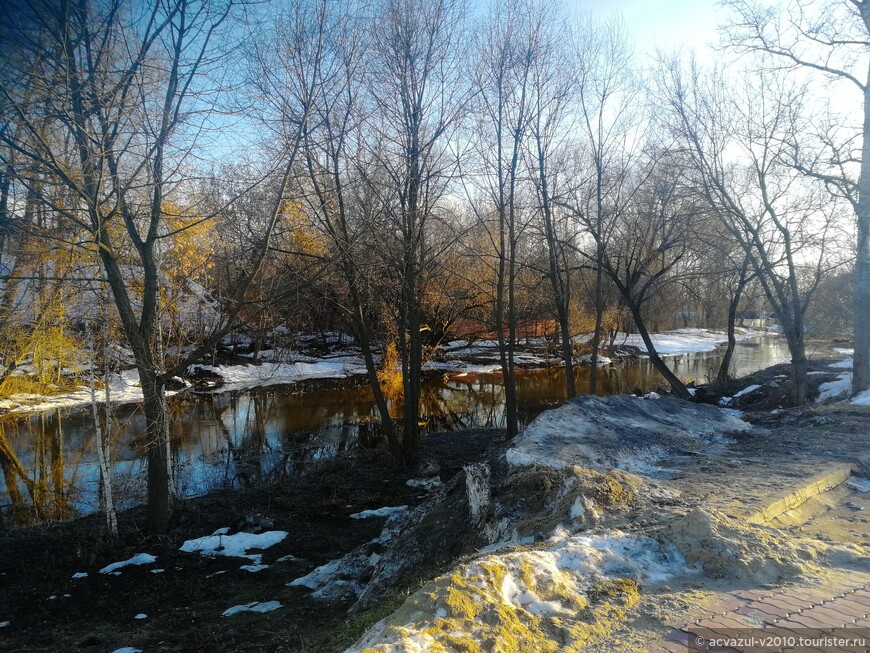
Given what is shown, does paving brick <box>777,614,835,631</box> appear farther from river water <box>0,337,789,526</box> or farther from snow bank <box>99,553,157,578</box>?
river water <box>0,337,789,526</box>

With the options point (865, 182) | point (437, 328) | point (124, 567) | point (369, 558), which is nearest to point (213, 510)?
point (124, 567)

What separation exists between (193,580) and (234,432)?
1095 centimetres

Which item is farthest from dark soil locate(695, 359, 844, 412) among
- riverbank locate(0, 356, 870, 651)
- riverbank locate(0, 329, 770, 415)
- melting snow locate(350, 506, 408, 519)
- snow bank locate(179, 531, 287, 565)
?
snow bank locate(179, 531, 287, 565)

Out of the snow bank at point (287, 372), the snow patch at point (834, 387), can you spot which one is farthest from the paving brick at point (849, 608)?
the snow bank at point (287, 372)

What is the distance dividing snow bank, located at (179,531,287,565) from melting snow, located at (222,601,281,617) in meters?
1.45

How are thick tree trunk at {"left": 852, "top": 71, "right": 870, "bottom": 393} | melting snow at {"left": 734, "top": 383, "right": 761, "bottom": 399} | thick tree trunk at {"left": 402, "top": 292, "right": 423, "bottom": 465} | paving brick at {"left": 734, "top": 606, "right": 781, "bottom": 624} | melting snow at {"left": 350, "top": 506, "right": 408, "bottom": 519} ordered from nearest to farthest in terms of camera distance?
paving brick at {"left": 734, "top": 606, "right": 781, "bottom": 624} → melting snow at {"left": 350, "top": 506, "right": 408, "bottom": 519} → thick tree trunk at {"left": 852, "top": 71, "right": 870, "bottom": 393} → thick tree trunk at {"left": 402, "top": 292, "right": 423, "bottom": 465} → melting snow at {"left": 734, "top": 383, "right": 761, "bottom": 399}

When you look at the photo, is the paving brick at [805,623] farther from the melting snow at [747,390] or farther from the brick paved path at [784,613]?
the melting snow at [747,390]

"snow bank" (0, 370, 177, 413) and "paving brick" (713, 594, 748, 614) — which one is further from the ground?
"paving brick" (713, 594, 748, 614)

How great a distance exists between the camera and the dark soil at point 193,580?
5297 mm

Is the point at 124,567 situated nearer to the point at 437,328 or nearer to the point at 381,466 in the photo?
the point at 381,466

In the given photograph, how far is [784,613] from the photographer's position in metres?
3.26

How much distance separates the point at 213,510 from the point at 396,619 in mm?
7087

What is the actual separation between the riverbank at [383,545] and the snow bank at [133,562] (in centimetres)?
11

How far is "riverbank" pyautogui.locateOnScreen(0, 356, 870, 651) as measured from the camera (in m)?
4.04
